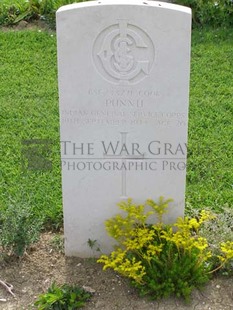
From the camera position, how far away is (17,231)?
3830mm

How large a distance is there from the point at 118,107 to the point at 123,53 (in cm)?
32

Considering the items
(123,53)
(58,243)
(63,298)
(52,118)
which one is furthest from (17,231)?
(52,118)

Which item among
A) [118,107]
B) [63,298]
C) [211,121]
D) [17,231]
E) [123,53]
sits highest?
[123,53]

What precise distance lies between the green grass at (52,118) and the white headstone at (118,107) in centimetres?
55

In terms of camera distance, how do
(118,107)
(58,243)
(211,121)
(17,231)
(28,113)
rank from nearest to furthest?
1. (118,107)
2. (17,231)
3. (58,243)
4. (211,121)
5. (28,113)

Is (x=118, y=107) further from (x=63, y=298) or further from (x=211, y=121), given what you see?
(x=211, y=121)

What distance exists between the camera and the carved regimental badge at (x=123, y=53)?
3449mm

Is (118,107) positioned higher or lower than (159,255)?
higher

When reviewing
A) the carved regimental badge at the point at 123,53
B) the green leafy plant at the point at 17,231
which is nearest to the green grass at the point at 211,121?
the green leafy plant at the point at 17,231

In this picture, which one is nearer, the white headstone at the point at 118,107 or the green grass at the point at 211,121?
the white headstone at the point at 118,107

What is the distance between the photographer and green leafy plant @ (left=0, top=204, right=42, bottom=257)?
3.84m

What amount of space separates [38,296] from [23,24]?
5155 mm

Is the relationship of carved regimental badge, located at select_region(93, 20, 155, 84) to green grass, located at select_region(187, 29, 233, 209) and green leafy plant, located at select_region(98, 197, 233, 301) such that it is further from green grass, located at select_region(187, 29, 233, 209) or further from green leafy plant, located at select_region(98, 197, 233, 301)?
green grass, located at select_region(187, 29, 233, 209)

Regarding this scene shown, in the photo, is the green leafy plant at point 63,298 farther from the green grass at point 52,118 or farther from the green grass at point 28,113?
the green grass at point 28,113
